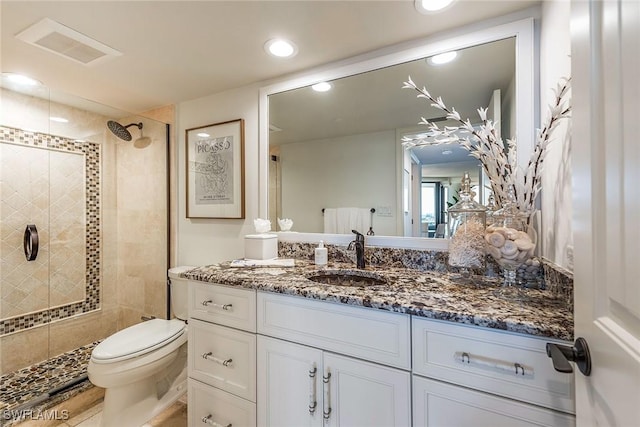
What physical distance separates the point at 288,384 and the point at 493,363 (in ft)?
2.43

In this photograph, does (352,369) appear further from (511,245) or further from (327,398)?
(511,245)

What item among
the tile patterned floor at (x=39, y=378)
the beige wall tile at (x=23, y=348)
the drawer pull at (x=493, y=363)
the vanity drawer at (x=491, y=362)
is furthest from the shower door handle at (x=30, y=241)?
the drawer pull at (x=493, y=363)

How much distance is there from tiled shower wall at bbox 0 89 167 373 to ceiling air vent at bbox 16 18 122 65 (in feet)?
2.49

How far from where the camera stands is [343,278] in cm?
144

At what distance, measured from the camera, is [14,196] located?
79.5 inches

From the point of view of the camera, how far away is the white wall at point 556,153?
3.03 feet

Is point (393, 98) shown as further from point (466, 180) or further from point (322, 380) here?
point (322, 380)

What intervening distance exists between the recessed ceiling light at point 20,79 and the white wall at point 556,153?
9.44 ft

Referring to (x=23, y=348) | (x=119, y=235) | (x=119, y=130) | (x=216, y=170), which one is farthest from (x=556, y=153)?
(x=23, y=348)

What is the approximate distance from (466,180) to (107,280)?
9.71ft

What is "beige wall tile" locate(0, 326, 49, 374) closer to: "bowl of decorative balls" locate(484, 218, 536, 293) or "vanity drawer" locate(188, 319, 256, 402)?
"vanity drawer" locate(188, 319, 256, 402)

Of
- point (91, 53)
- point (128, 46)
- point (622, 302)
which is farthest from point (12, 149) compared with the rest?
point (622, 302)

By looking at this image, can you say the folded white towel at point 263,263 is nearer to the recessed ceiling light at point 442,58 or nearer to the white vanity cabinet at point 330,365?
the white vanity cabinet at point 330,365

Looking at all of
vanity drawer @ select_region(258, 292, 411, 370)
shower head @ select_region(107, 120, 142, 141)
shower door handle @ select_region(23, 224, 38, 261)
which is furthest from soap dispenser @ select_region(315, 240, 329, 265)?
shower door handle @ select_region(23, 224, 38, 261)
